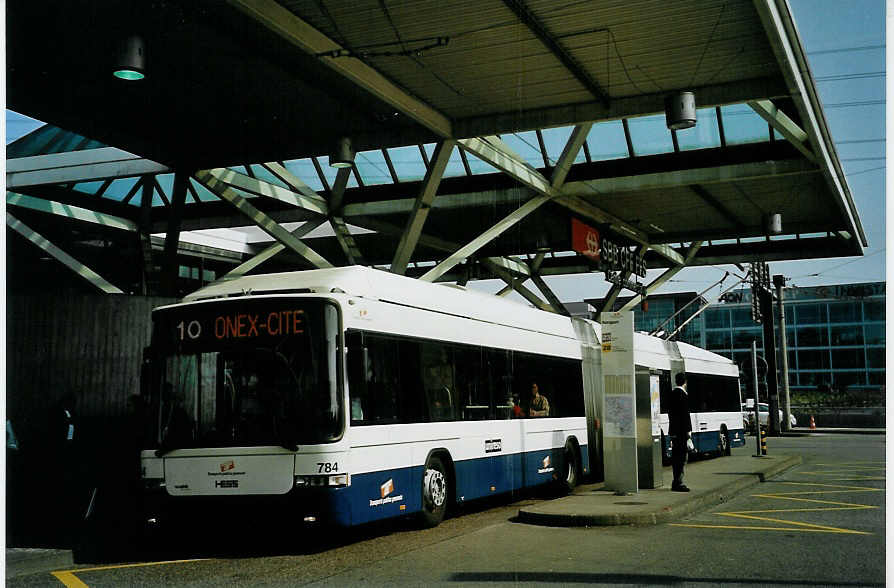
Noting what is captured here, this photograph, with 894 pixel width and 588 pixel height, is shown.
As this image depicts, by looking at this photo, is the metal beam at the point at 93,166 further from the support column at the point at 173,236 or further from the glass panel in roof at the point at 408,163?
the glass panel in roof at the point at 408,163

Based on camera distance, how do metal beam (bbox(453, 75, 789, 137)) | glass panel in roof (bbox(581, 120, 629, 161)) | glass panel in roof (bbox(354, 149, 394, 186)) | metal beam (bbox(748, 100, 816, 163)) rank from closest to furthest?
metal beam (bbox(453, 75, 789, 137)), metal beam (bbox(748, 100, 816, 163)), glass panel in roof (bbox(354, 149, 394, 186)), glass panel in roof (bbox(581, 120, 629, 161))

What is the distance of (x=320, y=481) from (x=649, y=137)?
14.1 metres

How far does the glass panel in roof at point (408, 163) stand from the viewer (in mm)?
21516

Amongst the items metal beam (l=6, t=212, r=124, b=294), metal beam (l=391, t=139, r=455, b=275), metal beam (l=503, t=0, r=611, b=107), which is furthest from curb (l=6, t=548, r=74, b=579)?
metal beam (l=391, t=139, r=455, b=275)

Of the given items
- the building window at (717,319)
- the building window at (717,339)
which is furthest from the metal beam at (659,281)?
the building window at (717,319)

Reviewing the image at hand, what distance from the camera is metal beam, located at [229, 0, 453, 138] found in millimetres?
13198

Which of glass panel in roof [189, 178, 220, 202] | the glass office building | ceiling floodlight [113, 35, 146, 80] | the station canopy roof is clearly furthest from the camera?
glass panel in roof [189, 178, 220, 202]

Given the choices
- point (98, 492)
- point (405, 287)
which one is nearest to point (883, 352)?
point (405, 287)

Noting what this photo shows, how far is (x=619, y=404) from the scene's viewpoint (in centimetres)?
1499

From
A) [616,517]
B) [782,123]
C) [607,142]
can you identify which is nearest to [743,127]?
[607,142]

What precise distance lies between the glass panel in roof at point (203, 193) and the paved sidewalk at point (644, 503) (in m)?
9.85

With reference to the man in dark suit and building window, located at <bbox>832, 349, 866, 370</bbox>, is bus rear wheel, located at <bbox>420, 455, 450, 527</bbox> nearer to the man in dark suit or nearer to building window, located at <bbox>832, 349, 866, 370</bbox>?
the man in dark suit

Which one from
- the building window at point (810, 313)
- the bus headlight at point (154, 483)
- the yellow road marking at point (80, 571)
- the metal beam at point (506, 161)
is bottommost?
the yellow road marking at point (80, 571)

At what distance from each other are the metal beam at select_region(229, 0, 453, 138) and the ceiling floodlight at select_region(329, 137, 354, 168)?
159cm
